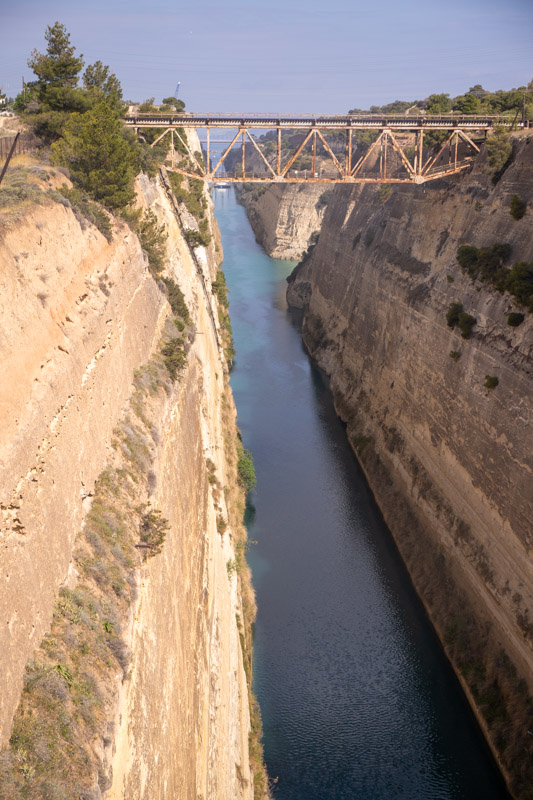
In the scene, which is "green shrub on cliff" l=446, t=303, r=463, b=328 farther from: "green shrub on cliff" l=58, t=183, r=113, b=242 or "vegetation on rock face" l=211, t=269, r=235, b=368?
"vegetation on rock face" l=211, t=269, r=235, b=368

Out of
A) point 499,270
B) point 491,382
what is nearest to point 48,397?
point 491,382

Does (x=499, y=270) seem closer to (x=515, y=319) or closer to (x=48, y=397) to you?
(x=515, y=319)

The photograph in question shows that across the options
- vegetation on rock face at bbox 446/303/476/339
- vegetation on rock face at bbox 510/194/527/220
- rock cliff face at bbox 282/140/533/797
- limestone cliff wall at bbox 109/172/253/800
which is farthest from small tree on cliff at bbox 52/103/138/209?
vegetation on rock face at bbox 510/194/527/220

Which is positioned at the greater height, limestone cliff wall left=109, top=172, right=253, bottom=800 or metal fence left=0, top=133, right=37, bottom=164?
metal fence left=0, top=133, right=37, bottom=164

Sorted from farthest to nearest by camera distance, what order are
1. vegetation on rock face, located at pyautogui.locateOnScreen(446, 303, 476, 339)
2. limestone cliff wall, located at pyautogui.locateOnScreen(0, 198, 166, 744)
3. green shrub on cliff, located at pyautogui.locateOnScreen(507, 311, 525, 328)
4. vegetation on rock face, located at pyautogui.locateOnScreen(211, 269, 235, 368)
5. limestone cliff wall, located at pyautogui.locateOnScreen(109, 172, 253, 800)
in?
vegetation on rock face, located at pyautogui.locateOnScreen(211, 269, 235, 368)
vegetation on rock face, located at pyautogui.locateOnScreen(446, 303, 476, 339)
green shrub on cliff, located at pyautogui.locateOnScreen(507, 311, 525, 328)
limestone cliff wall, located at pyautogui.locateOnScreen(109, 172, 253, 800)
limestone cliff wall, located at pyautogui.locateOnScreen(0, 198, 166, 744)

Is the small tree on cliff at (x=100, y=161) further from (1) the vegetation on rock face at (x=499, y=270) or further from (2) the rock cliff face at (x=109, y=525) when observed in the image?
(1) the vegetation on rock face at (x=499, y=270)

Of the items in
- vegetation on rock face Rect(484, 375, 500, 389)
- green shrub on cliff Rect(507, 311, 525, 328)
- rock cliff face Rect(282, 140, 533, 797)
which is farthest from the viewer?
vegetation on rock face Rect(484, 375, 500, 389)

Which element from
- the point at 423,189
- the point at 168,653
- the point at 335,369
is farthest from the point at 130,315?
the point at 335,369
